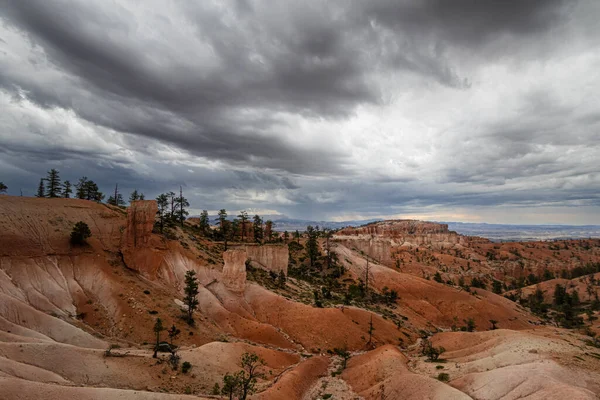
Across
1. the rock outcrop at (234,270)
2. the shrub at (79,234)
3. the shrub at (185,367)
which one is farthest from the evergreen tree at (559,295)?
the shrub at (79,234)

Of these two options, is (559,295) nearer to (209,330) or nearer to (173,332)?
(209,330)

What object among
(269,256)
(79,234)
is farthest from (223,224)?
(79,234)

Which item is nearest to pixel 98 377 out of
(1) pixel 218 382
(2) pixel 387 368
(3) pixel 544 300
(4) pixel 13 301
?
(1) pixel 218 382

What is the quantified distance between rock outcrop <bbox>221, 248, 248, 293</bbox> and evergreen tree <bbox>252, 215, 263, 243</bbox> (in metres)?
37.9

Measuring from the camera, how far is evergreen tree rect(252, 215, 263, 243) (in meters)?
104

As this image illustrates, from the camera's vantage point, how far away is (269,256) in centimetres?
8500

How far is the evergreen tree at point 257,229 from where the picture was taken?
4109 inches

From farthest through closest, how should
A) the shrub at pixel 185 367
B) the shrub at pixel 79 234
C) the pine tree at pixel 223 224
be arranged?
the pine tree at pixel 223 224, the shrub at pixel 79 234, the shrub at pixel 185 367

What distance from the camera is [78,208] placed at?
212 feet

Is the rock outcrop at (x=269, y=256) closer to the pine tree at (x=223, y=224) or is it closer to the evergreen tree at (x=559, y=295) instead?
the pine tree at (x=223, y=224)

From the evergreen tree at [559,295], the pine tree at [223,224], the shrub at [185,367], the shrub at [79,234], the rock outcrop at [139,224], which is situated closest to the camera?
the shrub at [185,367]

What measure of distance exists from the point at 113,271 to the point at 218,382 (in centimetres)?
3100

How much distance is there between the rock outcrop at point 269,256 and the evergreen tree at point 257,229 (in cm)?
1877

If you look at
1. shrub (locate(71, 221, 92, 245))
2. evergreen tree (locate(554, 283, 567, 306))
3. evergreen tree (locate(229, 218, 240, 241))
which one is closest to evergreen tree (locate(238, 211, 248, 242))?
evergreen tree (locate(229, 218, 240, 241))
